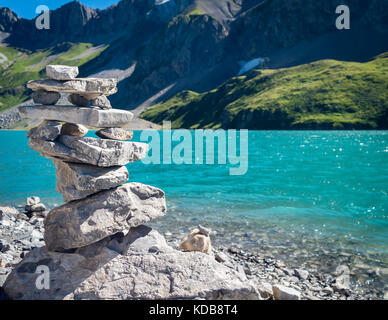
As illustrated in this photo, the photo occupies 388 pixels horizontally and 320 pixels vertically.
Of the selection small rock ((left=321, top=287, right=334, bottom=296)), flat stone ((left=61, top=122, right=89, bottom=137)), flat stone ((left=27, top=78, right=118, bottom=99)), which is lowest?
small rock ((left=321, top=287, right=334, bottom=296))

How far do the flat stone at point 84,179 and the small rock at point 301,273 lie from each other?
9010 mm

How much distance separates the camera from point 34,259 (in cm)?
1109

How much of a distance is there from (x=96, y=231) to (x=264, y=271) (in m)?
8.27

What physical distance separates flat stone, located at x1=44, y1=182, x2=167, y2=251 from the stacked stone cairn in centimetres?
3

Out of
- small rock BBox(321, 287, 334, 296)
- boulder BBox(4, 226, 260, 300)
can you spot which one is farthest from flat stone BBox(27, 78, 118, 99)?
small rock BBox(321, 287, 334, 296)

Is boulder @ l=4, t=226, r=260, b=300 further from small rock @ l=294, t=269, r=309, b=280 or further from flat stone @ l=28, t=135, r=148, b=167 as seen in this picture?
small rock @ l=294, t=269, r=309, b=280

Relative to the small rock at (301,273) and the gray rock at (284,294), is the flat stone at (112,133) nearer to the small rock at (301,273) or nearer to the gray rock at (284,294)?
the gray rock at (284,294)

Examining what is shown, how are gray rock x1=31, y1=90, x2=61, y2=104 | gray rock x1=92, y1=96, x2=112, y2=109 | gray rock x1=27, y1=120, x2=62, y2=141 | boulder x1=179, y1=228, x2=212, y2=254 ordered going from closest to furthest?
gray rock x1=27, y1=120, x2=62, y2=141 < gray rock x1=31, y1=90, x2=61, y2=104 < gray rock x1=92, y1=96, x2=112, y2=109 < boulder x1=179, y1=228, x2=212, y2=254

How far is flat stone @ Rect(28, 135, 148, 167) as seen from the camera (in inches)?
443

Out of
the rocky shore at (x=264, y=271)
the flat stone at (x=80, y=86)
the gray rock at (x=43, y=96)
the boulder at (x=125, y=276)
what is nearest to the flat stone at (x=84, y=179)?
the boulder at (x=125, y=276)

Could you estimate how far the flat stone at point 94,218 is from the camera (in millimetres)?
10991

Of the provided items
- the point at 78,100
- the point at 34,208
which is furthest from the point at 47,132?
the point at 34,208
